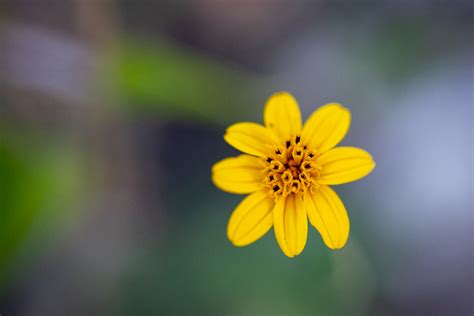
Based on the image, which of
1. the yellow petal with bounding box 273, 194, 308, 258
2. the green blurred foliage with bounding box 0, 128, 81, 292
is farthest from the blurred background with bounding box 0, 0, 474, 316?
the yellow petal with bounding box 273, 194, 308, 258

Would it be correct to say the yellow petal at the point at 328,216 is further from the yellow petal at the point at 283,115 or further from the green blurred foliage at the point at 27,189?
the green blurred foliage at the point at 27,189

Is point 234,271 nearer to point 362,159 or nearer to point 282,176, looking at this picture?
point 282,176

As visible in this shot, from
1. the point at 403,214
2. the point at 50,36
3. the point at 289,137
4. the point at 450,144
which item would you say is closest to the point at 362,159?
the point at 289,137

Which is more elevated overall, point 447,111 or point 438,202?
point 447,111

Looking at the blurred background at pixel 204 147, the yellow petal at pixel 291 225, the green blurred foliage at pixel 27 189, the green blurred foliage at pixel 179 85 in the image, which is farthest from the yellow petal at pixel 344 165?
the green blurred foliage at pixel 27 189

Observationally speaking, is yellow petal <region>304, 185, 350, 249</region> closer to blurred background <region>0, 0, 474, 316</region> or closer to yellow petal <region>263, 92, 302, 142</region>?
yellow petal <region>263, 92, 302, 142</region>

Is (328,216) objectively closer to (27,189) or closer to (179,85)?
(179,85)

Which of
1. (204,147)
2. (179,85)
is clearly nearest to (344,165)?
(179,85)
